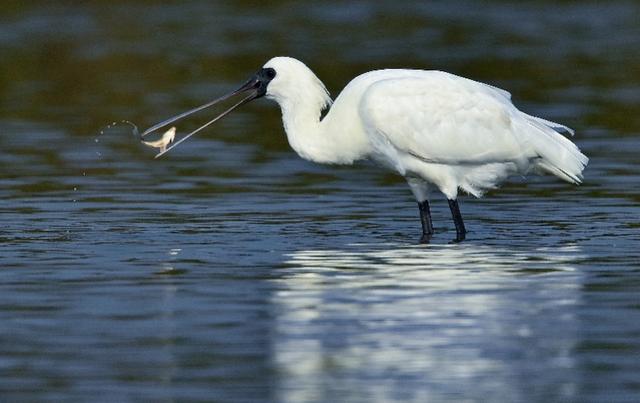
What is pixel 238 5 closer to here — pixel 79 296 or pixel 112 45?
pixel 112 45

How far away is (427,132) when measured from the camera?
45.8 feet

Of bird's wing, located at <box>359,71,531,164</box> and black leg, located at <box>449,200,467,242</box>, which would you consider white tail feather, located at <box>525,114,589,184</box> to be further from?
black leg, located at <box>449,200,467,242</box>

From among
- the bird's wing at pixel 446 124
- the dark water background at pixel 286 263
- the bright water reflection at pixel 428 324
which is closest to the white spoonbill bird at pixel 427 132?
the bird's wing at pixel 446 124

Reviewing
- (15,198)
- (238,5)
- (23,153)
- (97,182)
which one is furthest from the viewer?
(238,5)

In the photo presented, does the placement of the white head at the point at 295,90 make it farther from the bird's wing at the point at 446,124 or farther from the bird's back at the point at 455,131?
the bird's wing at the point at 446,124

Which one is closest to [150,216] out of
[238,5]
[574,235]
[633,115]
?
[574,235]

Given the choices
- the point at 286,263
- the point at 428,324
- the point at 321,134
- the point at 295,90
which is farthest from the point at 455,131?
the point at 428,324

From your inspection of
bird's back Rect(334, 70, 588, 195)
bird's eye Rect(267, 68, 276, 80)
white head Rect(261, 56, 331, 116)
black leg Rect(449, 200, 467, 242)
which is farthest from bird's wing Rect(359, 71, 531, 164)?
bird's eye Rect(267, 68, 276, 80)

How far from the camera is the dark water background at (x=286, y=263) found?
29.3 ft

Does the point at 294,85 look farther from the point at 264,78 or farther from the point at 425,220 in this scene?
the point at 425,220

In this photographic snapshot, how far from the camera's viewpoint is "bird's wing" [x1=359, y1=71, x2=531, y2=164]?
45.4 feet

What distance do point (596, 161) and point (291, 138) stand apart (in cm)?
496

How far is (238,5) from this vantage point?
42.7 meters

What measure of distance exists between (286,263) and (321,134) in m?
1.82
